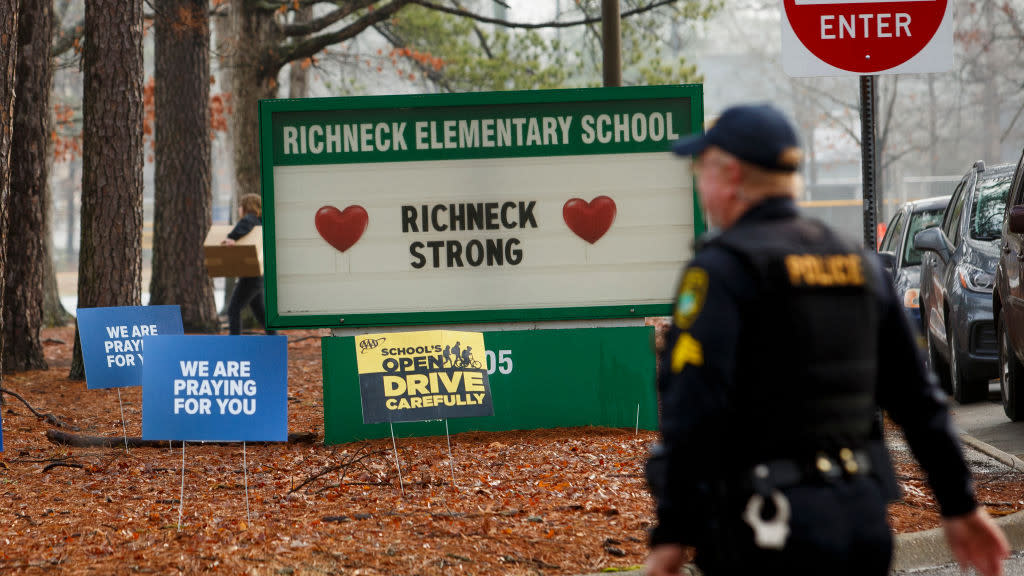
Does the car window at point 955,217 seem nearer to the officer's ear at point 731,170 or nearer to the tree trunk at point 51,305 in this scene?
the officer's ear at point 731,170

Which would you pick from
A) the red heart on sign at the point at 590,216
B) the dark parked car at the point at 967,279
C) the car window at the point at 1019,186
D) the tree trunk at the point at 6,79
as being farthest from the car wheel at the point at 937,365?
the tree trunk at the point at 6,79

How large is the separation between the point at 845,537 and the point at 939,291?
34.7ft

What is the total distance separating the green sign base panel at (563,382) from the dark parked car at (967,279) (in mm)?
3428

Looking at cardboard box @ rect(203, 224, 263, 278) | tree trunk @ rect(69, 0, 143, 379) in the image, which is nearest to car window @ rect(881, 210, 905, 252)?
cardboard box @ rect(203, 224, 263, 278)

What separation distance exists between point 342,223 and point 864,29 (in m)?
4.27

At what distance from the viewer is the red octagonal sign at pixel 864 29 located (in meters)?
6.39

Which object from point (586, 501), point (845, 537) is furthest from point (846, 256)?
point (586, 501)

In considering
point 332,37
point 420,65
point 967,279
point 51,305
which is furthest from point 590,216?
point 420,65

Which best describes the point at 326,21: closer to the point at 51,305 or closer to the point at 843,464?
the point at 51,305

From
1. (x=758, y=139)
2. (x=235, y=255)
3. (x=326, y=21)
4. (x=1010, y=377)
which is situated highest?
(x=326, y=21)

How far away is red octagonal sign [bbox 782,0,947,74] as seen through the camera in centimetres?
639

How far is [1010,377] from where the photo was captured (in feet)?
34.6

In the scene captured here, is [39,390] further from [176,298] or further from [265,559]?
[265,559]

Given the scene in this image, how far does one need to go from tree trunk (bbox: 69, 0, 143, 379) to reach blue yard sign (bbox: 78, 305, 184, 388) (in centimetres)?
486
